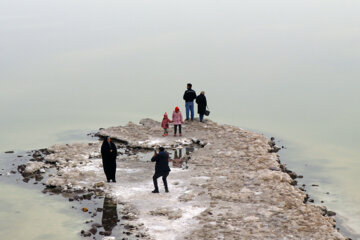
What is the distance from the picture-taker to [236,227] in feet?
66.9

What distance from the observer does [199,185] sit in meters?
24.7

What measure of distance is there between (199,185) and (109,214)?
4.28 metres

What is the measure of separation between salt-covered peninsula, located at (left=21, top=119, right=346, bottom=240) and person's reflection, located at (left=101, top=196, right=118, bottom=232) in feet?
0.94

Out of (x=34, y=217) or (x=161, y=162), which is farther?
(x=161, y=162)

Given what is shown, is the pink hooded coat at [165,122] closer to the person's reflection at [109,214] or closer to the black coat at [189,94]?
the black coat at [189,94]

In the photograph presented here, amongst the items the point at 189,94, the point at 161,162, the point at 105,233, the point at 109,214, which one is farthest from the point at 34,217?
the point at 189,94

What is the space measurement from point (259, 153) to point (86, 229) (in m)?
11.1

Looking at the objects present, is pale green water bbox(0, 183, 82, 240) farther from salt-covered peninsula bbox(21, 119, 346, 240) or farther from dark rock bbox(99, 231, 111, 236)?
salt-covered peninsula bbox(21, 119, 346, 240)

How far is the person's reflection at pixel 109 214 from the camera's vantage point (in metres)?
21.2

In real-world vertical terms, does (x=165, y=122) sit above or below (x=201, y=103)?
below

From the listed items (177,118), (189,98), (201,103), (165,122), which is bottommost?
(165,122)

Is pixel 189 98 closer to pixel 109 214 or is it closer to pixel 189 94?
pixel 189 94

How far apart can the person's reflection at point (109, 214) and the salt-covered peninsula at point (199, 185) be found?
Result: 29 cm

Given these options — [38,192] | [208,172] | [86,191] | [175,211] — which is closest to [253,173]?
[208,172]
